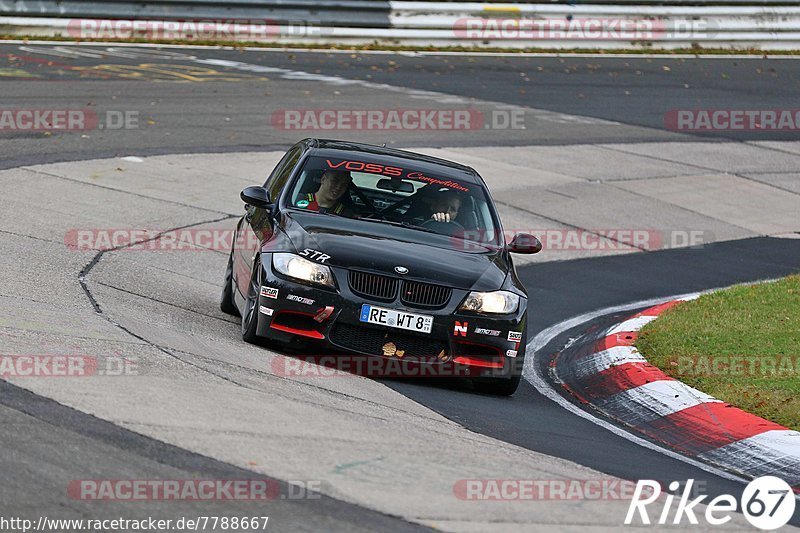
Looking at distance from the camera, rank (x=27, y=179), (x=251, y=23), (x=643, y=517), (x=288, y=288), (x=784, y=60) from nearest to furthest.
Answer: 1. (x=643, y=517)
2. (x=288, y=288)
3. (x=27, y=179)
4. (x=251, y=23)
5. (x=784, y=60)

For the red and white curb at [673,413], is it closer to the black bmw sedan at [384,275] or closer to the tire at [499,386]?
the tire at [499,386]

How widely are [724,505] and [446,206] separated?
4049 millimetres

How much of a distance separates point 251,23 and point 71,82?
7.05 m

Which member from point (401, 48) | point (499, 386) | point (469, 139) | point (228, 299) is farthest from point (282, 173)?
point (401, 48)

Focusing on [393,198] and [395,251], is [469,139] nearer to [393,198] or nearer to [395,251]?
[393,198]

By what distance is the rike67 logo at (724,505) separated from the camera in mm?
6031

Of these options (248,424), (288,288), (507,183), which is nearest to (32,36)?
(507,183)

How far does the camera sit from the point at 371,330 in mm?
8570

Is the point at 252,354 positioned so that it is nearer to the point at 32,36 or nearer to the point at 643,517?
the point at 643,517

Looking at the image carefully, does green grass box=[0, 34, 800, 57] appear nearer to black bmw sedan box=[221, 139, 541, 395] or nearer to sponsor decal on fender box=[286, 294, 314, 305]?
black bmw sedan box=[221, 139, 541, 395]

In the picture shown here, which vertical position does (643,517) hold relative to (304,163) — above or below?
below

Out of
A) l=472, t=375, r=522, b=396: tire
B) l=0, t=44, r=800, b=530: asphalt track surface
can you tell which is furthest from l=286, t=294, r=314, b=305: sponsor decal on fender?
l=472, t=375, r=522, b=396: tire

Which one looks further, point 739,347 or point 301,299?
point 739,347

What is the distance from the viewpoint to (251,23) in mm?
27078
